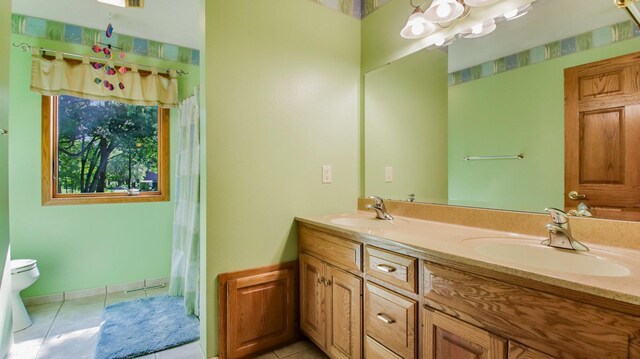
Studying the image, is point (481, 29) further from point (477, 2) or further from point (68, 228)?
point (68, 228)

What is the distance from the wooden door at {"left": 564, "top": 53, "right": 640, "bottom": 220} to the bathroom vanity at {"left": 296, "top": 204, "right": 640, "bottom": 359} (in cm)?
22

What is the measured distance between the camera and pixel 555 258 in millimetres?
1107

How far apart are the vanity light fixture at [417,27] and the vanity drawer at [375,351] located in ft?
5.56

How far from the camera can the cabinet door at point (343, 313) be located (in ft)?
4.89

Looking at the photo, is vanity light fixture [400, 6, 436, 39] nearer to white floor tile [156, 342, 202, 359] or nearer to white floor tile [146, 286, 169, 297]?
white floor tile [156, 342, 202, 359]

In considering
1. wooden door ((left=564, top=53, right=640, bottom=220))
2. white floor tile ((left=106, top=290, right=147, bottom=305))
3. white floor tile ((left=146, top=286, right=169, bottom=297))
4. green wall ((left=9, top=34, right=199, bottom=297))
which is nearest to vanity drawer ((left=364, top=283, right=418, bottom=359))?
wooden door ((left=564, top=53, right=640, bottom=220))

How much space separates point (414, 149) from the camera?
2.03 meters

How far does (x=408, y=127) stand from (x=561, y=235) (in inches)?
45.9

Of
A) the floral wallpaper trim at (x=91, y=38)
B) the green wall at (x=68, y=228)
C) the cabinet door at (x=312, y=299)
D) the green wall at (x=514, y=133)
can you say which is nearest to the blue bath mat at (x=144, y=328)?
the green wall at (x=68, y=228)

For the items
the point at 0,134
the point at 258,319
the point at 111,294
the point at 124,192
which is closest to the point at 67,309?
the point at 111,294

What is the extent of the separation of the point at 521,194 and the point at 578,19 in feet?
2.60

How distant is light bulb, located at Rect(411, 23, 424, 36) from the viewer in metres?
1.72

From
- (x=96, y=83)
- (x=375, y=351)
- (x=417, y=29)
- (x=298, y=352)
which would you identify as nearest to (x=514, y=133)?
(x=417, y=29)

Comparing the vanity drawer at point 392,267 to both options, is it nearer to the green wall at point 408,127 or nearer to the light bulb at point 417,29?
the green wall at point 408,127
